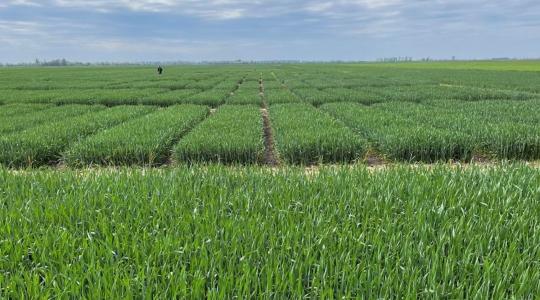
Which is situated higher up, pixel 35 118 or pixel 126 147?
pixel 35 118

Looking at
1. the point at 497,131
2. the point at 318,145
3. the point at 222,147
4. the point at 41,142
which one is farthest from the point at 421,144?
the point at 41,142

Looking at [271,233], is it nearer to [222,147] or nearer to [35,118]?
[222,147]

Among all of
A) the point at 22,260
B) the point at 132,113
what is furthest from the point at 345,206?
the point at 132,113

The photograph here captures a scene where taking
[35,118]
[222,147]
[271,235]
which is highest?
[271,235]

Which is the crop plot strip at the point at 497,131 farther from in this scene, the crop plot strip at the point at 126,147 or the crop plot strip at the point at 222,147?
the crop plot strip at the point at 126,147

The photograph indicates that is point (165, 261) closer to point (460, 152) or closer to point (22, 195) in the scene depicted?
point (22, 195)

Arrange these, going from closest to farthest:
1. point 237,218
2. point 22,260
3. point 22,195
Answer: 1. point 22,260
2. point 237,218
3. point 22,195

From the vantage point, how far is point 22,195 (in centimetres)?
455

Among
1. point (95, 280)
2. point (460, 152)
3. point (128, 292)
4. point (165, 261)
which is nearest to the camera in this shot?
point (128, 292)

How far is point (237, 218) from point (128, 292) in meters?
1.47

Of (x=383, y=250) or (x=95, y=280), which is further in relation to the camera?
(x=383, y=250)

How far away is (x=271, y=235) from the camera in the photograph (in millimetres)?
3150

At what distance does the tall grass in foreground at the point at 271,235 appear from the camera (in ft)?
8.23

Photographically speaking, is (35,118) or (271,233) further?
(35,118)
